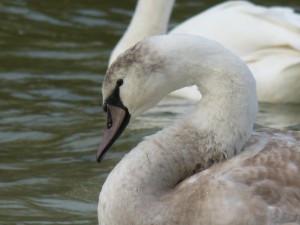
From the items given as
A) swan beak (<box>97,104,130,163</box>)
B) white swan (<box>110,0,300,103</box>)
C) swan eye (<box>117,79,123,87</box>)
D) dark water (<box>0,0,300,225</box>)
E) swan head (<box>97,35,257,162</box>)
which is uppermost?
swan head (<box>97,35,257,162</box>)

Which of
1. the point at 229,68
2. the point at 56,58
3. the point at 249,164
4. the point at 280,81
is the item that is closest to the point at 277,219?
the point at 249,164

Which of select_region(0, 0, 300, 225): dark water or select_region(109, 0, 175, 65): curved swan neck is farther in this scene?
select_region(109, 0, 175, 65): curved swan neck

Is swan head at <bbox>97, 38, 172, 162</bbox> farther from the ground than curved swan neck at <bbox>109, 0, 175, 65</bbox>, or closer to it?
farther from the ground

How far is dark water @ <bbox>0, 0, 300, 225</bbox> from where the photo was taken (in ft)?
26.0

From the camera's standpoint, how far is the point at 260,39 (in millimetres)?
10422

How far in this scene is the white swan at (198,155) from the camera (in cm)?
608

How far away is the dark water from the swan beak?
0.94 m

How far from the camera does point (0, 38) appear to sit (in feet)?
40.0

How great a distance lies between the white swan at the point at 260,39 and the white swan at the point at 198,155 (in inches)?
150

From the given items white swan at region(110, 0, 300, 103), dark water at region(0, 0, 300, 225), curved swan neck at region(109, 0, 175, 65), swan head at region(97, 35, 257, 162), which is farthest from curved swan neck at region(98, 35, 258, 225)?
curved swan neck at region(109, 0, 175, 65)

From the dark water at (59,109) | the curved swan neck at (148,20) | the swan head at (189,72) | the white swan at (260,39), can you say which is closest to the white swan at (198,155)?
the swan head at (189,72)

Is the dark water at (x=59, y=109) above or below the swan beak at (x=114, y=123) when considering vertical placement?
below

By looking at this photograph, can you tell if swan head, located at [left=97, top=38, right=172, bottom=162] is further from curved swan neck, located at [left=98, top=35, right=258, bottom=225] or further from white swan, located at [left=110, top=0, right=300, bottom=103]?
white swan, located at [left=110, top=0, right=300, bottom=103]

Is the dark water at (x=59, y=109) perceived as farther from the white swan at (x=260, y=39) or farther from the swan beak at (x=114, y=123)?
the swan beak at (x=114, y=123)
